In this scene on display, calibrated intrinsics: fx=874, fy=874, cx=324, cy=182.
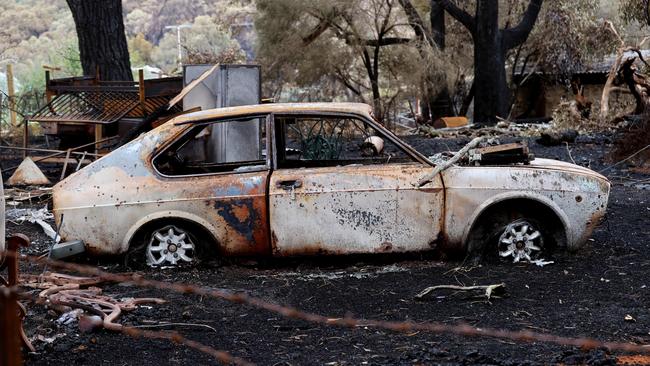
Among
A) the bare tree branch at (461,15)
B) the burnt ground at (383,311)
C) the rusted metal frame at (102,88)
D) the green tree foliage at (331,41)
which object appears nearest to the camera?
the burnt ground at (383,311)

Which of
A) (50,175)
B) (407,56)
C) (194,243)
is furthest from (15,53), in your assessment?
(194,243)

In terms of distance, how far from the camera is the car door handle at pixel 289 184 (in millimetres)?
7363

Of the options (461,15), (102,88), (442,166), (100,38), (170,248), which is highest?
(461,15)

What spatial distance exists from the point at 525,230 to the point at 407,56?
22940mm

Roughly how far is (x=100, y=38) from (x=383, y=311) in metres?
13.1

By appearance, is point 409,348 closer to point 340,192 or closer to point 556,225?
point 340,192

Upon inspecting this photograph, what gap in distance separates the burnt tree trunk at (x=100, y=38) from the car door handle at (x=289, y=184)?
36.7 feet

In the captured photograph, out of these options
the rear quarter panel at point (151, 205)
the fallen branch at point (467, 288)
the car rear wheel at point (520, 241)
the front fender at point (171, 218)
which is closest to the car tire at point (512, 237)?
the car rear wheel at point (520, 241)

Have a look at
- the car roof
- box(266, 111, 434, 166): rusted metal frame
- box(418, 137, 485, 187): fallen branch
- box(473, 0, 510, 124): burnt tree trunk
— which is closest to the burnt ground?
box(418, 137, 485, 187): fallen branch

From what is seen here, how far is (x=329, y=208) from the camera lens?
734cm

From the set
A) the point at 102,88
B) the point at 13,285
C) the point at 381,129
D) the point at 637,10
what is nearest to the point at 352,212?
the point at 381,129

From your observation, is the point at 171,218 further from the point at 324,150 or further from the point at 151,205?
the point at 324,150

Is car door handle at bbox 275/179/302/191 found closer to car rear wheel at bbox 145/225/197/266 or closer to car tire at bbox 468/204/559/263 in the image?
car rear wheel at bbox 145/225/197/266

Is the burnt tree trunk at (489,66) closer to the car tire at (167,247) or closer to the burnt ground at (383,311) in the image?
the burnt ground at (383,311)
